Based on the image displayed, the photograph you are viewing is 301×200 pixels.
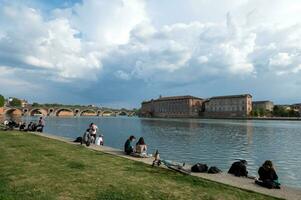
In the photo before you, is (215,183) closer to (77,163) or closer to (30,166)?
(77,163)

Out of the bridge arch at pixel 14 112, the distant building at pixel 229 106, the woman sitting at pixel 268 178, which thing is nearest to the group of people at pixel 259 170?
the woman sitting at pixel 268 178

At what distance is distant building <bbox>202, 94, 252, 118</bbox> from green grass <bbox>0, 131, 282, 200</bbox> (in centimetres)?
17047

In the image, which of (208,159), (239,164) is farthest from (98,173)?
(208,159)

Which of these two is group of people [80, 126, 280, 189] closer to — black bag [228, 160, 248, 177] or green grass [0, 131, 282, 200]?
black bag [228, 160, 248, 177]

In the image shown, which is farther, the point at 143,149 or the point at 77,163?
the point at 143,149

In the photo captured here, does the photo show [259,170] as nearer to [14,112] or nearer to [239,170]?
[239,170]

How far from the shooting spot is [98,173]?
11.8m

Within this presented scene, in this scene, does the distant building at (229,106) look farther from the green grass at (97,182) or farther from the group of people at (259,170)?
the green grass at (97,182)

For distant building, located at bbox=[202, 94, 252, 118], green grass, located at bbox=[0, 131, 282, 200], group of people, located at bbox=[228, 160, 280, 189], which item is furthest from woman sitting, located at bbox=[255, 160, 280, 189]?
distant building, located at bbox=[202, 94, 252, 118]

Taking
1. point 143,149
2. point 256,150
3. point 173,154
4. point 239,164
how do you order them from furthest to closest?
point 256,150, point 173,154, point 143,149, point 239,164

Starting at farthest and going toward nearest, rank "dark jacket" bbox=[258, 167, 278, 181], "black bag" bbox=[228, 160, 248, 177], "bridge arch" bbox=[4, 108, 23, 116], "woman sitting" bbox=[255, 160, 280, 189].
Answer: "bridge arch" bbox=[4, 108, 23, 116] → "black bag" bbox=[228, 160, 248, 177] → "dark jacket" bbox=[258, 167, 278, 181] → "woman sitting" bbox=[255, 160, 280, 189]

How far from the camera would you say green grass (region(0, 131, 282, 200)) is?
893 cm

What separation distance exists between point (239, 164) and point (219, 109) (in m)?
181

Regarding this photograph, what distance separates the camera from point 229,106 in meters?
186
